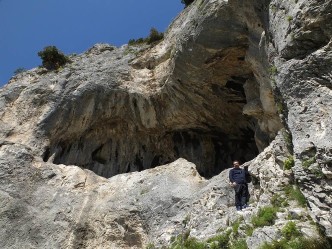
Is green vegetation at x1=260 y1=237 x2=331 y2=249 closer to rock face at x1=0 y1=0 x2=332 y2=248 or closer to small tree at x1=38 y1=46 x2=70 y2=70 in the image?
rock face at x1=0 y1=0 x2=332 y2=248

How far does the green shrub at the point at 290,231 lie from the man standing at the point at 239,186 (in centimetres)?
355

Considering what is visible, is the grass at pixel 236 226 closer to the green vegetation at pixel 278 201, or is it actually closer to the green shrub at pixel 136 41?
the green vegetation at pixel 278 201

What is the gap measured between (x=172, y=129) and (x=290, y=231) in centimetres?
1578

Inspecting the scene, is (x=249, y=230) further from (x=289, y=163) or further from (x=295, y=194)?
(x=289, y=163)

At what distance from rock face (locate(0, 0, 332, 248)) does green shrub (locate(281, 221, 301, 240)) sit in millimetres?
306

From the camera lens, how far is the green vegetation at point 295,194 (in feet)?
37.2

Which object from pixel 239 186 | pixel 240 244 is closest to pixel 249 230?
pixel 240 244

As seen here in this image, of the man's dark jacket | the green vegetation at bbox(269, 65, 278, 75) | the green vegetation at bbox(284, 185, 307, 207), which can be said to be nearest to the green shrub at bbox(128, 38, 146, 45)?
the green vegetation at bbox(269, 65, 278, 75)

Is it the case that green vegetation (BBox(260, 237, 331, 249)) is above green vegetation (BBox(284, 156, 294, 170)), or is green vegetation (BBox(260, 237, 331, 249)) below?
below

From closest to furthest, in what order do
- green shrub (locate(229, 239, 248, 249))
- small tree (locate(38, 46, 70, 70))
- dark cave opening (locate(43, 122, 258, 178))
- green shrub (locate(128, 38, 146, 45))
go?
green shrub (locate(229, 239, 248, 249)) < dark cave opening (locate(43, 122, 258, 178)) < small tree (locate(38, 46, 70, 70)) < green shrub (locate(128, 38, 146, 45))

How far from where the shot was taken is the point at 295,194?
11.8 meters

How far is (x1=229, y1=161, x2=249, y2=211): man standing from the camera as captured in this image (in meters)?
14.2

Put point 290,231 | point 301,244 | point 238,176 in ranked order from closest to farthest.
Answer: point 301,244 → point 290,231 → point 238,176

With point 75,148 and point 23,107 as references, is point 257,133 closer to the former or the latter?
point 75,148
